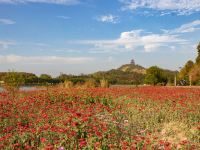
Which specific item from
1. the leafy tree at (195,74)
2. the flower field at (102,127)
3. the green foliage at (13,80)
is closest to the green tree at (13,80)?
the green foliage at (13,80)

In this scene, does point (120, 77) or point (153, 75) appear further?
point (120, 77)

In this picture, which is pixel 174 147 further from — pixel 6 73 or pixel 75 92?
pixel 6 73

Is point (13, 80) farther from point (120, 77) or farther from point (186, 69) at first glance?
point (120, 77)

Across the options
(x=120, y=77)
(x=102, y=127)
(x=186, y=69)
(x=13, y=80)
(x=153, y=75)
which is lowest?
(x=102, y=127)

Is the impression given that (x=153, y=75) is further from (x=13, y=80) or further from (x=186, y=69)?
(x=13, y=80)

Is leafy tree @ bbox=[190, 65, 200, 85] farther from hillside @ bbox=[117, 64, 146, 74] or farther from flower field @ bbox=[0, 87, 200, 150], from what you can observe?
hillside @ bbox=[117, 64, 146, 74]

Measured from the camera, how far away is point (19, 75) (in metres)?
22.3

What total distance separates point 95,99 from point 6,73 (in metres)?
8.40

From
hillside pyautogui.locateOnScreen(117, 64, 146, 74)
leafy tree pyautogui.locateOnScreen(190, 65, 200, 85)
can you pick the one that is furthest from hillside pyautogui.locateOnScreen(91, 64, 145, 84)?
hillside pyautogui.locateOnScreen(117, 64, 146, 74)

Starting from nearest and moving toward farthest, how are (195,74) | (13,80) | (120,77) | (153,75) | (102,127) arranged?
1. (102,127)
2. (13,80)
3. (195,74)
4. (153,75)
5. (120,77)

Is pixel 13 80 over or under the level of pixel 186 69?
under

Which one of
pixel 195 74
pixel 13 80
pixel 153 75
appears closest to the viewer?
pixel 13 80

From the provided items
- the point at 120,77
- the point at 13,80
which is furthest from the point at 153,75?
the point at 120,77

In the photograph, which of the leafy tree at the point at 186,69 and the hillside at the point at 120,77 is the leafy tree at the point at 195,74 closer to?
the leafy tree at the point at 186,69
